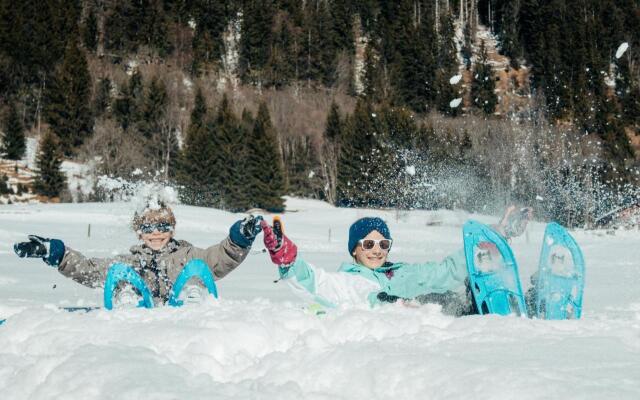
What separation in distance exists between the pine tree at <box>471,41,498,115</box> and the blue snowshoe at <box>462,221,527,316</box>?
169 ft

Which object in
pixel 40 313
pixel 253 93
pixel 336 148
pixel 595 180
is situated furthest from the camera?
pixel 253 93

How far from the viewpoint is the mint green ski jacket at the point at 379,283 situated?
3.97m

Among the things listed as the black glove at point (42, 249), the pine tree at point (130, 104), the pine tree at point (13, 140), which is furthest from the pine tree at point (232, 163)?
the black glove at point (42, 249)

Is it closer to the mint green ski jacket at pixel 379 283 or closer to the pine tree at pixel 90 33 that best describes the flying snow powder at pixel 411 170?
the pine tree at pixel 90 33

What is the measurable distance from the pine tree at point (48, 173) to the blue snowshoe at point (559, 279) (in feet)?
118

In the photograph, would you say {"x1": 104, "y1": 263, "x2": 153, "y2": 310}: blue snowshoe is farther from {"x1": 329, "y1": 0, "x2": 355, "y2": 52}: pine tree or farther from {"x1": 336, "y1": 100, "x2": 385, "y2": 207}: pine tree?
{"x1": 329, "y1": 0, "x2": 355, "y2": 52}: pine tree

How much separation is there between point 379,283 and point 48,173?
35521 millimetres

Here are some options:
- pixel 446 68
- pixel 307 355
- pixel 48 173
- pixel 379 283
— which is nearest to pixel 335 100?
pixel 446 68

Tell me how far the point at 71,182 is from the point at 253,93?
21.1 metres

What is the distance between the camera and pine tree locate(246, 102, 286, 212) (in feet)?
129

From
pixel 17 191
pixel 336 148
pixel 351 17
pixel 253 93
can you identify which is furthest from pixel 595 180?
pixel 351 17

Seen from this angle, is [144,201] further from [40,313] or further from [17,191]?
[17,191]

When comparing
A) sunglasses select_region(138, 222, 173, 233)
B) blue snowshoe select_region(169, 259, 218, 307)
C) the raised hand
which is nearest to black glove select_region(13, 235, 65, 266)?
sunglasses select_region(138, 222, 173, 233)

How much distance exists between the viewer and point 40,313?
3.38 m
